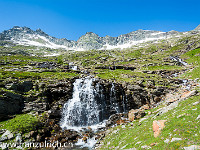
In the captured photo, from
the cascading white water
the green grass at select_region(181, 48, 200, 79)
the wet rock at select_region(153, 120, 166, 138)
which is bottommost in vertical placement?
the cascading white water

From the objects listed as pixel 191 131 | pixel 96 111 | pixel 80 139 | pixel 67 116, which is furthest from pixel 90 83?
pixel 191 131

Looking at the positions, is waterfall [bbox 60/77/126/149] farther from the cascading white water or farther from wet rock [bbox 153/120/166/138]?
wet rock [bbox 153/120/166/138]

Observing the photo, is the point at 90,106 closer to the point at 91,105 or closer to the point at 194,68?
the point at 91,105

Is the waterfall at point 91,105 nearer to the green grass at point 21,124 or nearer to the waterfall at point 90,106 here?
the waterfall at point 90,106

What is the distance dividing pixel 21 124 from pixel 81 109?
17.2 m

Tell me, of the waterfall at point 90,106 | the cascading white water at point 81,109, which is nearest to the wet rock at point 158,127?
the waterfall at point 90,106

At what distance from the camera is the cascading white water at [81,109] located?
37.0 meters

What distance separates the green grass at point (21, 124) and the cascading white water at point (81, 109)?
820 centimetres

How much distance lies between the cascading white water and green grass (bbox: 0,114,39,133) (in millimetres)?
8197

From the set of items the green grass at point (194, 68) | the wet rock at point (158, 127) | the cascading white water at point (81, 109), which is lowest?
the cascading white water at point (81, 109)

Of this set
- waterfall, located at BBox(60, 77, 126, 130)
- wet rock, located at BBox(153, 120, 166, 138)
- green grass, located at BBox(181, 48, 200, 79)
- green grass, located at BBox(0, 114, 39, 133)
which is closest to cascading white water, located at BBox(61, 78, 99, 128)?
waterfall, located at BBox(60, 77, 126, 130)

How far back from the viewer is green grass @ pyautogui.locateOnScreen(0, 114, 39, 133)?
26.7 meters

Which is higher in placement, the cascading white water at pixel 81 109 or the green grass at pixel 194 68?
the green grass at pixel 194 68

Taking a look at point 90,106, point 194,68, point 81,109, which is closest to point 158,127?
point 90,106
